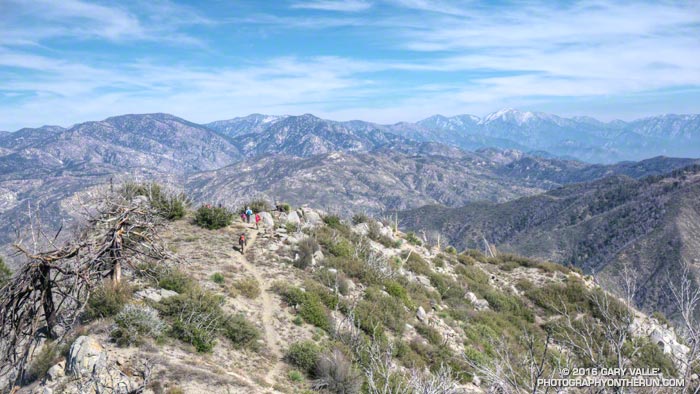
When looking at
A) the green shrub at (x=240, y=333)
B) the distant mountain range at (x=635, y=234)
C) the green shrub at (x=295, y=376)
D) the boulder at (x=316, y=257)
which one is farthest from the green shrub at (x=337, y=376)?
the distant mountain range at (x=635, y=234)

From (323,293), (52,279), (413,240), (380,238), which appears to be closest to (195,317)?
(52,279)

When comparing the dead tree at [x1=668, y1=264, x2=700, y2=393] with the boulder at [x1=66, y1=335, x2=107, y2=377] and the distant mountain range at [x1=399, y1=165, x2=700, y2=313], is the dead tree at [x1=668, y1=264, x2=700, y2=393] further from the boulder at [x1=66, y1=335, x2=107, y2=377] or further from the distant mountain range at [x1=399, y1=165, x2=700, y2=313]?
the distant mountain range at [x1=399, y1=165, x2=700, y2=313]

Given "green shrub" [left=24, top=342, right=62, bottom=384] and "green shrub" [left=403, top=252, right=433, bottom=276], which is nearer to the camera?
"green shrub" [left=24, top=342, right=62, bottom=384]

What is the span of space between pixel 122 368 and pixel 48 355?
220cm

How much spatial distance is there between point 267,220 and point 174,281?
35.6 ft

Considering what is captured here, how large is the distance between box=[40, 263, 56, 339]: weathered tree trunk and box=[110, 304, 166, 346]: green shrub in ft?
5.36

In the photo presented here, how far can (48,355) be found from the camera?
10156mm

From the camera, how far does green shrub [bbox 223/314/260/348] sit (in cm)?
1255

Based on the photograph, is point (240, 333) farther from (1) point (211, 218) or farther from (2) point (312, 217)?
(2) point (312, 217)

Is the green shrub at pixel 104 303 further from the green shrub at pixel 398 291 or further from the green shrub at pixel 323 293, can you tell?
the green shrub at pixel 398 291

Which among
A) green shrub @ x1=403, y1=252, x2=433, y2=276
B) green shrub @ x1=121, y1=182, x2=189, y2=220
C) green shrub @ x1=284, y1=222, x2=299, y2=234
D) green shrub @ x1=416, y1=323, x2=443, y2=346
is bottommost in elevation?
green shrub @ x1=416, y1=323, x2=443, y2=346

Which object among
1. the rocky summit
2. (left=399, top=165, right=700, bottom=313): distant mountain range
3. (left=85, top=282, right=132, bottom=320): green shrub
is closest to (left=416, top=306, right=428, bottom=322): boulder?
the rocky summit

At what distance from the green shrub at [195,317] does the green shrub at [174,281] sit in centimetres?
60

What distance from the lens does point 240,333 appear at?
12.7 meters
